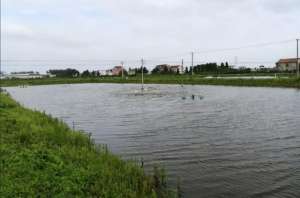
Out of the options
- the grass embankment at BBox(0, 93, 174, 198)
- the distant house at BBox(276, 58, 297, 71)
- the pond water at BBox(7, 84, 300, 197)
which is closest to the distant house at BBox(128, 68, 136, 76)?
the distant house at BBox(276, 58, 297, 71)

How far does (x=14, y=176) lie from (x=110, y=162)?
8.09 ft

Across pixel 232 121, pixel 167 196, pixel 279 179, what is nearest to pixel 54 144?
pixel 167 196

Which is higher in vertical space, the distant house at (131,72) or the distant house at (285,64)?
the distant house at (285,64)

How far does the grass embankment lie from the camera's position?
776 cm

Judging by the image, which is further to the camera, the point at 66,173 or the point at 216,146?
the point at 216,146

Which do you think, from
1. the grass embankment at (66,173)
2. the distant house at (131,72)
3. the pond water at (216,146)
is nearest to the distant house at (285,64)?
the distant house at (131,72)

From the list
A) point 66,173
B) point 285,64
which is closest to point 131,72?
point 285,64

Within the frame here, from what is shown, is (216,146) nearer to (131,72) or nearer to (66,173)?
(66,173)

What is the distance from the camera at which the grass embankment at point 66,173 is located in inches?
306

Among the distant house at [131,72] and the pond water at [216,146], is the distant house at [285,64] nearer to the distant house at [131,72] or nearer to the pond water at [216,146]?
the distant house at [131,72]

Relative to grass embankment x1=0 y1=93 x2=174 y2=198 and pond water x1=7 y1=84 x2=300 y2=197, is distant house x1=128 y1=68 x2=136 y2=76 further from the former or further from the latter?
grass embankment x1=0 y1=93 x2=174 y2=198

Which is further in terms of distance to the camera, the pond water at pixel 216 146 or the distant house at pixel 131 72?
the distant house at pixel 131 72

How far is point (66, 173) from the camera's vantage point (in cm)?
884

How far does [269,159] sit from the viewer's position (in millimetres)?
12375
